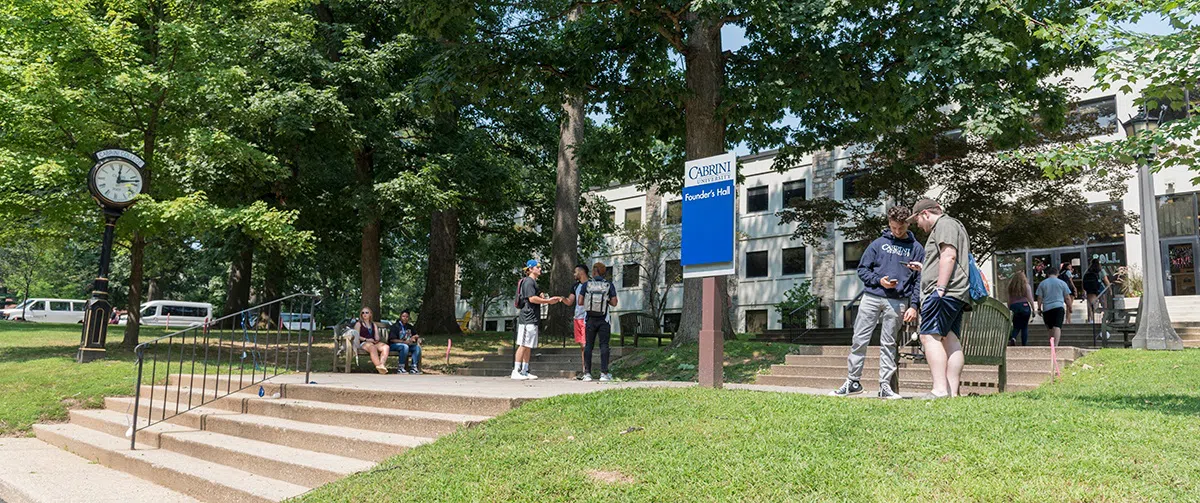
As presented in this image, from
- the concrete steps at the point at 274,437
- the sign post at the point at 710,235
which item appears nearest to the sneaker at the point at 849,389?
the sign post at the point at 710,235

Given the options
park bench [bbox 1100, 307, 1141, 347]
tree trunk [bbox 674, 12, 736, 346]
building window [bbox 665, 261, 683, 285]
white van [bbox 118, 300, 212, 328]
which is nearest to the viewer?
tree trunk [bbox 674, 12, 736, 346]

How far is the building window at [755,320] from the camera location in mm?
42656

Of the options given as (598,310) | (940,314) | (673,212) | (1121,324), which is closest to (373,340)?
(598,310)

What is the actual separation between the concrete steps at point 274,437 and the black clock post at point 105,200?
4.82 meters

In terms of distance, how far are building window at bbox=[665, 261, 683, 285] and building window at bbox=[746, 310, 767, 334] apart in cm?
408

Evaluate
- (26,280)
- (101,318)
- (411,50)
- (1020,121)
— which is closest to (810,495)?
(1020,121)

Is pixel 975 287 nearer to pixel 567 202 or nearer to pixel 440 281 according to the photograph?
pixel 567 202

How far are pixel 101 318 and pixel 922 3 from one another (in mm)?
14924

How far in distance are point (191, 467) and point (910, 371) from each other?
8408 millimetres

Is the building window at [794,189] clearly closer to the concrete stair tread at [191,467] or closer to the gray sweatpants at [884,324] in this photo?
the gray sweatpants at [884,324]

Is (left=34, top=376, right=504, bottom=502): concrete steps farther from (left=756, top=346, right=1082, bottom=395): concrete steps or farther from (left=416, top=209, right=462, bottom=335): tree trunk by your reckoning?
(left=416, top=209, right=462, bottom=335): tree trunk

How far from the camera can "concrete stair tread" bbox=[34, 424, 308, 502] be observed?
654cm

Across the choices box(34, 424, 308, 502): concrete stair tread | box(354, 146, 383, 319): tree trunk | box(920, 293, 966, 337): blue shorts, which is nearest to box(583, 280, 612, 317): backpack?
box(920, 293, 966, 337): blue shorts

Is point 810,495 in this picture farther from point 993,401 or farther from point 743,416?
point 993,401
